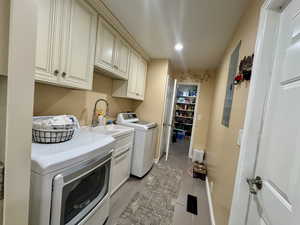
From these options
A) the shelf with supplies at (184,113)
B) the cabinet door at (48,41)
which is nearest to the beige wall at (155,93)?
the cabinet door at (48,41)

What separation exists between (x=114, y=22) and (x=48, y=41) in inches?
39.3

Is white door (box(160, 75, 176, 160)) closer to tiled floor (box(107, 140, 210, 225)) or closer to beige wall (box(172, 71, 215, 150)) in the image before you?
beige wall (box(172, 71, 215, 150))

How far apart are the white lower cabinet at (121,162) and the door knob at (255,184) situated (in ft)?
4.85

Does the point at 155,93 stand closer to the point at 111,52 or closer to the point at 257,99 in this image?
the point at 111,52

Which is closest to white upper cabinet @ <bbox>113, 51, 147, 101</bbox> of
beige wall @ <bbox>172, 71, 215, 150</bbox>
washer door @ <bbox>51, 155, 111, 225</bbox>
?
washer door @ <bbox>51, 155, 111, 225</bbox>

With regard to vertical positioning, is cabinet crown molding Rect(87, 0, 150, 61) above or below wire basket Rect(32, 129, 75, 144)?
above

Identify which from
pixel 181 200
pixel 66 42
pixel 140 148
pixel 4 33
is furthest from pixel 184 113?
pixel 4 33

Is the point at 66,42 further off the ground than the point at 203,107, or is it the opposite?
the point at 66,42

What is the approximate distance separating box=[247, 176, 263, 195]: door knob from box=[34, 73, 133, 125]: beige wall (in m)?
1.95

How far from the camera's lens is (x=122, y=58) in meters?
2.15

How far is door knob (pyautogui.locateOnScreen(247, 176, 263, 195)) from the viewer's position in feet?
2.85

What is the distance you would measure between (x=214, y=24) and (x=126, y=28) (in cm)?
121

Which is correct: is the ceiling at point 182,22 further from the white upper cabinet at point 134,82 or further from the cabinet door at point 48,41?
the cabinet door at point 48,41

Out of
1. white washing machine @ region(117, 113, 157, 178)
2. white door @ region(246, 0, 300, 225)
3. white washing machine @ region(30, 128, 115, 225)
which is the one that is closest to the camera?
white door @ region(246, 0, 300, 225)
